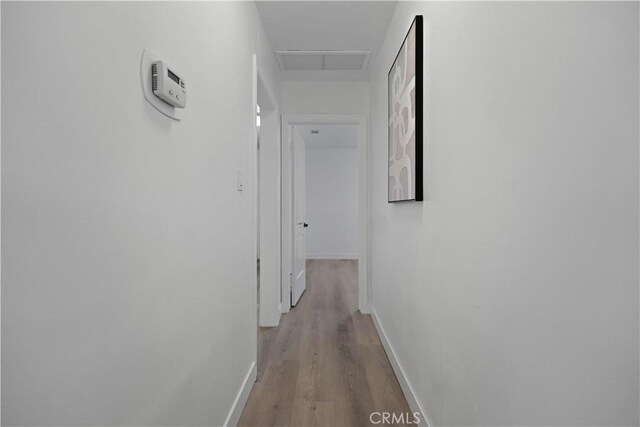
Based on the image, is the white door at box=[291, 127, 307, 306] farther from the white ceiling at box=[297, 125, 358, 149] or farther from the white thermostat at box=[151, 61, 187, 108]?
the white thermostat at box=[151, 61, 187, 108]

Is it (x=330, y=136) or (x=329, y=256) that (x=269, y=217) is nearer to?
(x=330, y=136)

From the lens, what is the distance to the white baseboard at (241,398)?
70.2 inches

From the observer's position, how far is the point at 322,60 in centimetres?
334

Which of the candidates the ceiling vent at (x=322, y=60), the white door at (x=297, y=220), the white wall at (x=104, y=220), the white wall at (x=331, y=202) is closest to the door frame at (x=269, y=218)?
the ceiling vent at (x=322, y=60)

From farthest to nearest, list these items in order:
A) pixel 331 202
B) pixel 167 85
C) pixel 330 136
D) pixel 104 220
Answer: pixel 331 202 → pixel 330 136 → pixel 167 85 → pixel 104 220

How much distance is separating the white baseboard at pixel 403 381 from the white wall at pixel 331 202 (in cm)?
490

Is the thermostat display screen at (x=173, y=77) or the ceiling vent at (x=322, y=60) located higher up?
the ceiling vent at (x=322, y=60)

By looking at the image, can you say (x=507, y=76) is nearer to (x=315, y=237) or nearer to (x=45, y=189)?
(x=45, y=189)

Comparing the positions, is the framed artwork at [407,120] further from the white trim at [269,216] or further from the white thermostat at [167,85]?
the white trim at [269,216]

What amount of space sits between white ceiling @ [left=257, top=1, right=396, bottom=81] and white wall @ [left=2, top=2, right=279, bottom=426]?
3.79 ft

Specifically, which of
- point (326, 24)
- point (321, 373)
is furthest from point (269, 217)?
point (326, 24)

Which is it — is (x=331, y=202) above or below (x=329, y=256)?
above

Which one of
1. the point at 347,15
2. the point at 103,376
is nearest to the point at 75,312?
the point at 103,376

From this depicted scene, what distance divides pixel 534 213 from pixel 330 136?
6.02m
